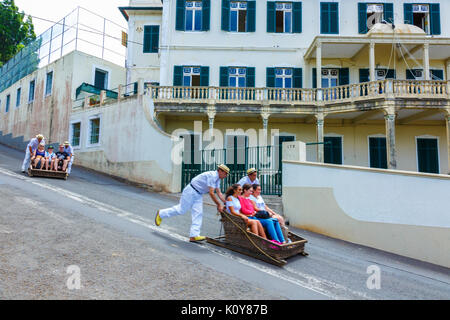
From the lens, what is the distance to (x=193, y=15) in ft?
63.9

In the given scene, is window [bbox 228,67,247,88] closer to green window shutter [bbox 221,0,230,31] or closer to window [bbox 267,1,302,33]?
green window shutter [bbox 221,0,230,31]

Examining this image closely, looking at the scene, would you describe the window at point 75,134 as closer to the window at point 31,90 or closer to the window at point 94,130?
the window at point 94,130

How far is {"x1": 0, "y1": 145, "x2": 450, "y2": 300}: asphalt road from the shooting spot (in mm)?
3953

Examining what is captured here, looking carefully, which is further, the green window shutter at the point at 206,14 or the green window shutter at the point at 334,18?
the green window shutter at the point at 206,14

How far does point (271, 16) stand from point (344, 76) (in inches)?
217

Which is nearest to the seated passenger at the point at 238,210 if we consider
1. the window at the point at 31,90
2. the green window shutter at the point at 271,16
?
the green window shutter at the point at 271,16

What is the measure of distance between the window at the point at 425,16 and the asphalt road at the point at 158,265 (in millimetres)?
16837

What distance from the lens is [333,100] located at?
55.2 feet

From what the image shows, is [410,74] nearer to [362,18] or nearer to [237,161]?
[362,18]

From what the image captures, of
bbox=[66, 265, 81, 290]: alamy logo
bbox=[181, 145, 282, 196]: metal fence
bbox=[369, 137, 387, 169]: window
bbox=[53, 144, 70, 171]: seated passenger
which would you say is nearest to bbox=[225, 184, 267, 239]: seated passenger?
bbox=[66, 265, 81, 290]: alamy logo

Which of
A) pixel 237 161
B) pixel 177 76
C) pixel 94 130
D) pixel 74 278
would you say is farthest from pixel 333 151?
pixel 74 278

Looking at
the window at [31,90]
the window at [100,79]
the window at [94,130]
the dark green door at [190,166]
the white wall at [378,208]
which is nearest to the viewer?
the white wall at [378,208]

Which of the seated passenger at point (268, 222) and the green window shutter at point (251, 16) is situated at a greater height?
the green window shutter at point (251, 16)

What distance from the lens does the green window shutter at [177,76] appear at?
747 inches
